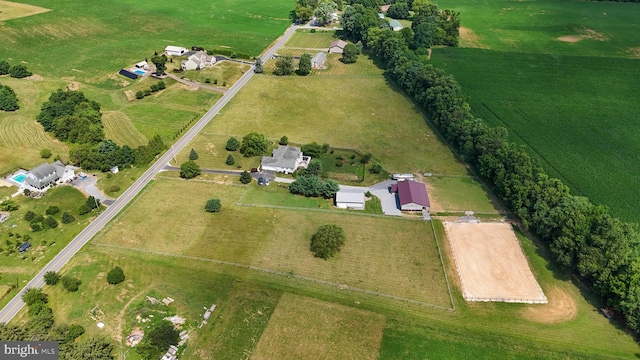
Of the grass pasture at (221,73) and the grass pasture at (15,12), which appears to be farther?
the grass pasture at (15,12)

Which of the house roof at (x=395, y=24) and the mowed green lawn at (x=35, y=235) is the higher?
the house roof at (x=395, y=24)

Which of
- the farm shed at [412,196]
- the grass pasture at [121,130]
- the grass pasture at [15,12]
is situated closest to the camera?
the farm shed at [412,196]

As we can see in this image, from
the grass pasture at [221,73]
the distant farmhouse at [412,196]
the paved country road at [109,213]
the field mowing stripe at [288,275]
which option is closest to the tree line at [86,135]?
the paved country road at [109,213]

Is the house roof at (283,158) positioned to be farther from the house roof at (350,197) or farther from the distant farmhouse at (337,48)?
the distant farmhouse at (337,48)

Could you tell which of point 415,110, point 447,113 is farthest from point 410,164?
point 415,110

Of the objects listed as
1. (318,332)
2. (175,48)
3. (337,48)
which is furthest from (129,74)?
(318,332)

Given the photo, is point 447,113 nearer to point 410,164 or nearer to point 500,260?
point 410,164

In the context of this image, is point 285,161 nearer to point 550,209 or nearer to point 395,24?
point 550,209
